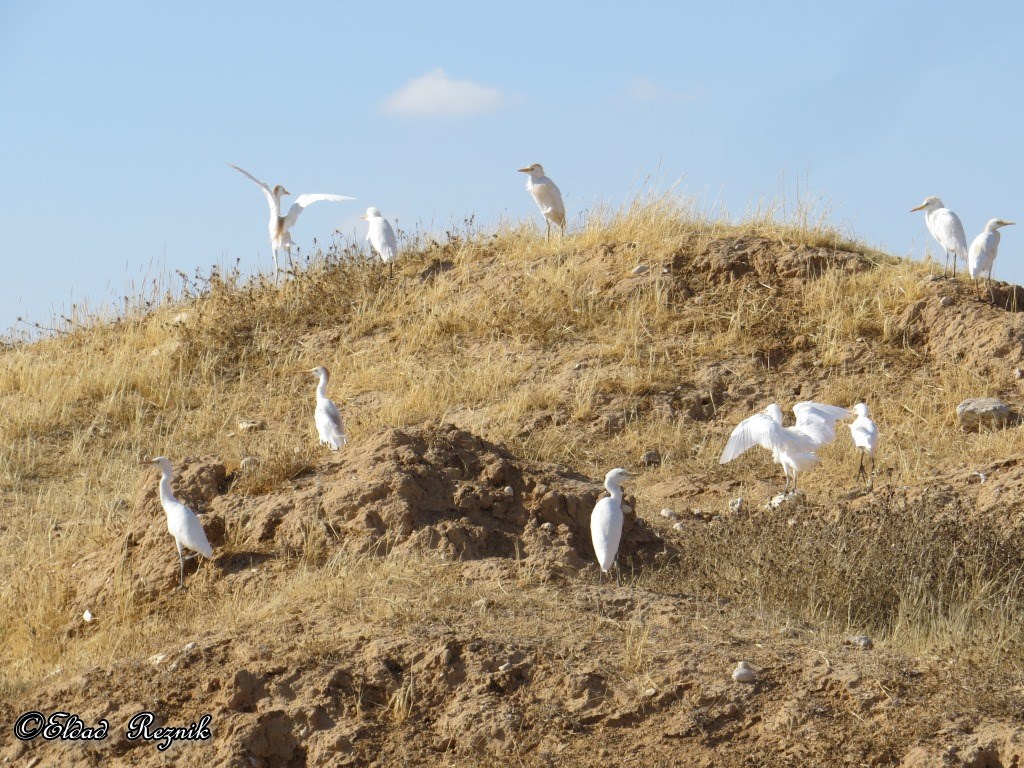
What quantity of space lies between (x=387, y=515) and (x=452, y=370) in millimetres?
5156

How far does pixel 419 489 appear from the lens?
718 centimetres

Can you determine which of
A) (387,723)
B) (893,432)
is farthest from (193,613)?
(893,432)

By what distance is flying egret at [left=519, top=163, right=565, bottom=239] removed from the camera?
47.7ft

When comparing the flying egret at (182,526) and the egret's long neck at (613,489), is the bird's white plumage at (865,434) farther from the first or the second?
the flying egret at (182,526)

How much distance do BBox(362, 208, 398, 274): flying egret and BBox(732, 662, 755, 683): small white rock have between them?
956cm

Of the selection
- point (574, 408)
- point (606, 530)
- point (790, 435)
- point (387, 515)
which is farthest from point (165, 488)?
point (574, 408)

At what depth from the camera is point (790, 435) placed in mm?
8344

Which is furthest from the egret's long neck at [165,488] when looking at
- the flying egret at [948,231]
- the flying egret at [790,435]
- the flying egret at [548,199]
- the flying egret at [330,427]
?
the flying egret at [948,231]

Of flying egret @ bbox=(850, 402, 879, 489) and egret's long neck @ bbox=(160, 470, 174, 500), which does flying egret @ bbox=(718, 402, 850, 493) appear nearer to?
flying egret @ bbox=(850, 402, 879, 489)

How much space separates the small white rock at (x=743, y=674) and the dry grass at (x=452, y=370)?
73.0 inches

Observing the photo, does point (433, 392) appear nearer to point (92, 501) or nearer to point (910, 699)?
point (92, 501)

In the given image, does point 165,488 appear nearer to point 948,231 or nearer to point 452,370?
point 452,370

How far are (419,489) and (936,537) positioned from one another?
3.03 metres

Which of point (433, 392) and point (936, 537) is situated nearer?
point (936, 537)
